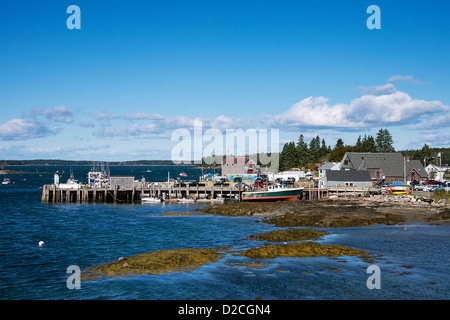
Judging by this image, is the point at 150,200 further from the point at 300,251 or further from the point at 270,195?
the point at 300,251

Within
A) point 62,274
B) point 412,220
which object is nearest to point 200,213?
point 412,220

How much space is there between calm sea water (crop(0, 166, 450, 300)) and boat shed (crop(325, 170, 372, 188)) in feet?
114

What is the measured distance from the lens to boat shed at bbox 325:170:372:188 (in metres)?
78.2

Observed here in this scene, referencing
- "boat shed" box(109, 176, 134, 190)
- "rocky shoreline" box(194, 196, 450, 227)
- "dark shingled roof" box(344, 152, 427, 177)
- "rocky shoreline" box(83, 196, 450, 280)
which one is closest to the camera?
"rocky shoreline" box(83, 196, 450, 280)

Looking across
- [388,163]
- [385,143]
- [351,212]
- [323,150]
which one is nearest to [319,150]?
[323,150]

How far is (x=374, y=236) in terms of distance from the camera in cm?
3684

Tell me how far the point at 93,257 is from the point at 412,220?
33.7 m

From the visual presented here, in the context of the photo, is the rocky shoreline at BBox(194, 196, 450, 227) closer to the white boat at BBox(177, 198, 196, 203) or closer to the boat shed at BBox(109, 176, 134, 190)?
the white boat at BBox(177, 198, 196, 203)

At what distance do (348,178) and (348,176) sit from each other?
450 mm

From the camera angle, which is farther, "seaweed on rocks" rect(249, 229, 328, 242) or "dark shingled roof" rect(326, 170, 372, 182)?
"dark shingled roof" rect(326, 170, 372, 182)

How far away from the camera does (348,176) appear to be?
7969cm

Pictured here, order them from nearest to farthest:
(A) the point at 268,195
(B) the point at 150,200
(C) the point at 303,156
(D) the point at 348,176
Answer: (A) the point at 268,195 → (B) the point at 150,200 → (D) the point at 348,176 → (C) the point at 303,156
